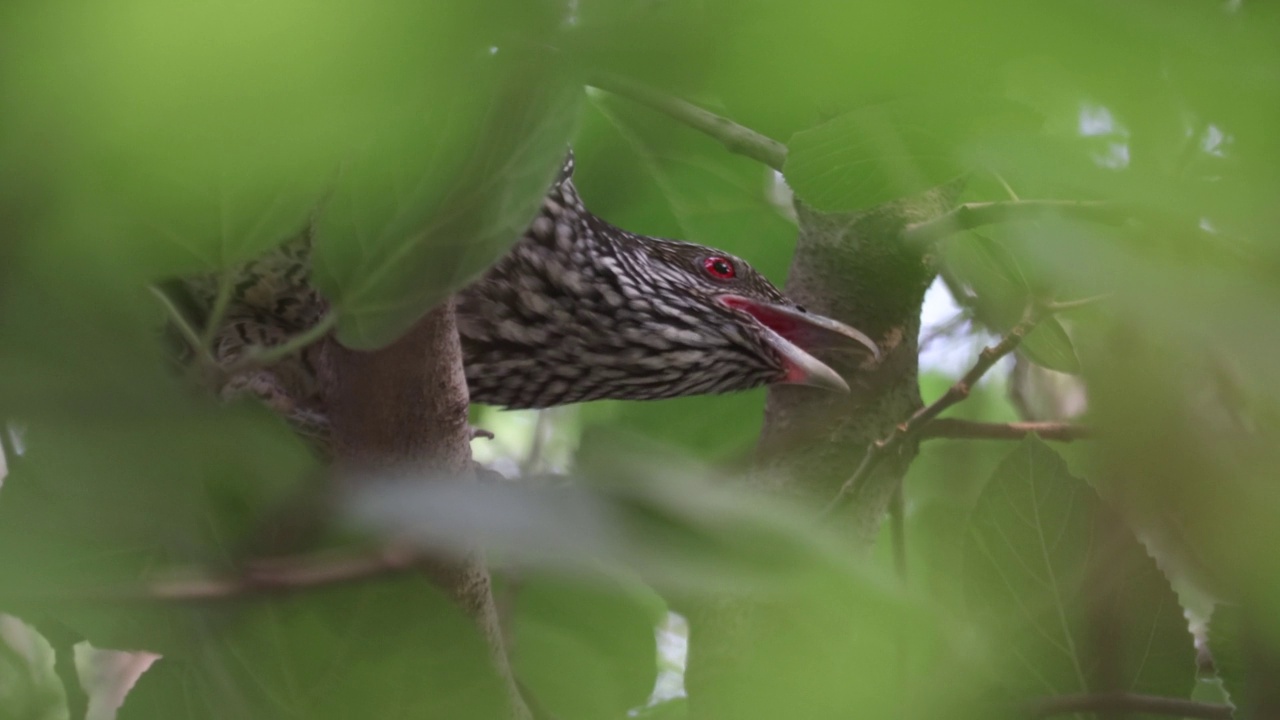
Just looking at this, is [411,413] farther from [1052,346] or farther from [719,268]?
[719,268]

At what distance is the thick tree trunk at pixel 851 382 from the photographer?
5.94ft

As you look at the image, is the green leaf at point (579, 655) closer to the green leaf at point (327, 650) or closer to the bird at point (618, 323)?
the green leaf at point (327, 650)

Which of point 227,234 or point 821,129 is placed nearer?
point 227,234

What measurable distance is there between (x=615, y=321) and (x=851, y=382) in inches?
25.5

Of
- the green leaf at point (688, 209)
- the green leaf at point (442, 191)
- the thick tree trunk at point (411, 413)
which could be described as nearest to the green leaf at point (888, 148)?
the green leaf at point (442, 191)

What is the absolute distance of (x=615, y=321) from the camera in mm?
2725

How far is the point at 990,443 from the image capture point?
1.79 metres

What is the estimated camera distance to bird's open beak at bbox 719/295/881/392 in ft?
7.68

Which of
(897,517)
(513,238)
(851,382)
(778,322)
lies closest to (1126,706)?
(513,238)

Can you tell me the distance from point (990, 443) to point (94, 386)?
1.58m

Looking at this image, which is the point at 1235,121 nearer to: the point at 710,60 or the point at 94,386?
the point at 710,60

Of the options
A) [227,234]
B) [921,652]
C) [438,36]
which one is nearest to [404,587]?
[227,234]

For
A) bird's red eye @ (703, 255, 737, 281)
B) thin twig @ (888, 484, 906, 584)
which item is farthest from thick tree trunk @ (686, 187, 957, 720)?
bird's red eye @ (703, 255, 737, 281)

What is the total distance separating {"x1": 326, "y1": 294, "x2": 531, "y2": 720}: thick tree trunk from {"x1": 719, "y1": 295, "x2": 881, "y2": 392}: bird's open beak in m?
1.05
